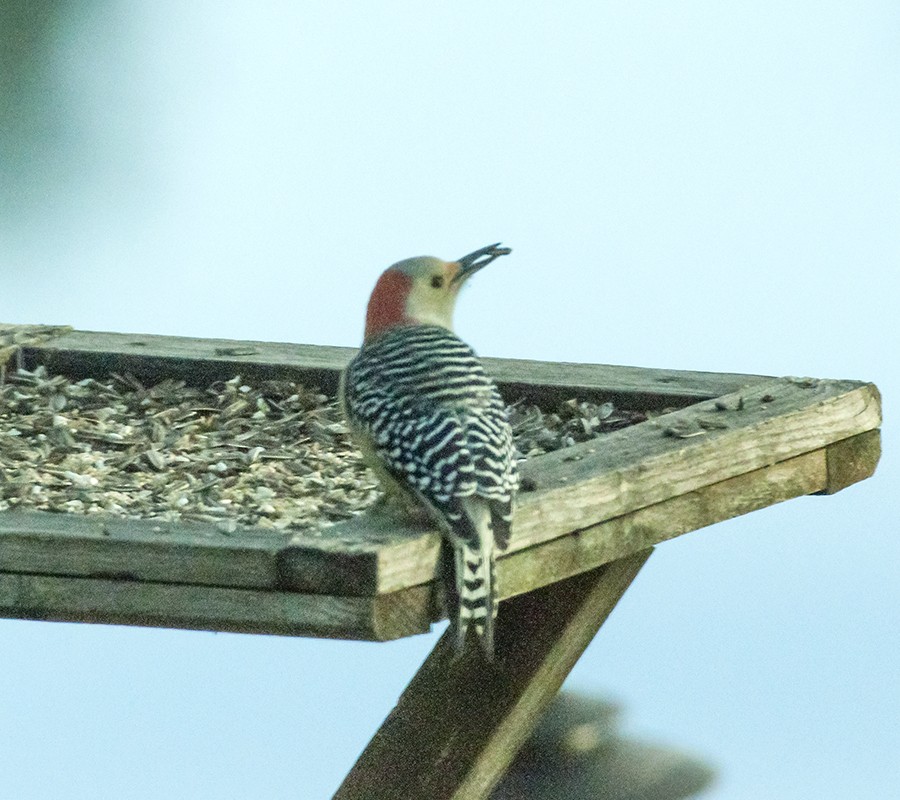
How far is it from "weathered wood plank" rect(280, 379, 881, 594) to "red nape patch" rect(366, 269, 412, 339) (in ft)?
1.20

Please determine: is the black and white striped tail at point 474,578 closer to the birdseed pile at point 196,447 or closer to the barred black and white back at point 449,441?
the barred black and white back at point 449,441

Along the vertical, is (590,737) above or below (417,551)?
below

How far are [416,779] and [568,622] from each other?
0.38 meters

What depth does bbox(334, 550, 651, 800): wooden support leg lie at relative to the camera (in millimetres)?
2598

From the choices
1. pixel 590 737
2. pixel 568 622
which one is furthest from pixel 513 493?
pixel 590 737

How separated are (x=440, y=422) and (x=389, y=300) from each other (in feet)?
1.51

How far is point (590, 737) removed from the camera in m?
4.45

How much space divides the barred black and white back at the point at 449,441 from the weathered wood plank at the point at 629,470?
0.19ft

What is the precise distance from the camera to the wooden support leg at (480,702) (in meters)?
2.60

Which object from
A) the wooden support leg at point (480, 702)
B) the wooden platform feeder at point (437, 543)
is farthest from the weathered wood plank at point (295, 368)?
the wooden support leg at point (480, 702)

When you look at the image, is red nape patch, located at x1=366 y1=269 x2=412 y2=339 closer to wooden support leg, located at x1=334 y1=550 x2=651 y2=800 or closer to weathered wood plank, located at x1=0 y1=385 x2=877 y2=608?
weathered wood plank, located at x1=0 y1=385 x2=877 y2=608

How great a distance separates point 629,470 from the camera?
2424 mm

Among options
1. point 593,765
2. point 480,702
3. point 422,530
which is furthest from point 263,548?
point 593,765

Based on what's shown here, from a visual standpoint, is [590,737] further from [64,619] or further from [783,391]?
[64,619]
